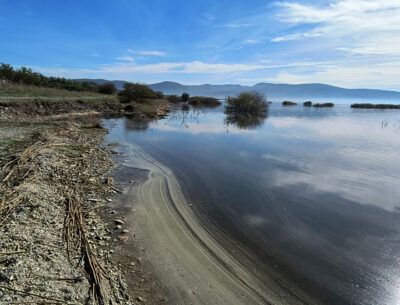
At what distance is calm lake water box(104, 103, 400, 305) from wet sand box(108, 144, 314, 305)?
1.79 feet

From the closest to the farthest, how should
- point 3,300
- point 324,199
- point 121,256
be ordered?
point 3,300, point 121,256, point 324,199

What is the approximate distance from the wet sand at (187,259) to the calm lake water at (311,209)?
547mm

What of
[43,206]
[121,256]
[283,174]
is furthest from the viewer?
[283,174]

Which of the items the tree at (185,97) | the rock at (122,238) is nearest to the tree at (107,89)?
the tree at (185,97)

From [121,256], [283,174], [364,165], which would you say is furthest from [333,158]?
[121,256]

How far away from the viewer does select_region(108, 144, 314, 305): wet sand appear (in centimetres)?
371

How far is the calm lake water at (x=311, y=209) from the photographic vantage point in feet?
14.3

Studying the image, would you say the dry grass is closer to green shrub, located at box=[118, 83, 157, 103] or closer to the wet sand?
the wet sand

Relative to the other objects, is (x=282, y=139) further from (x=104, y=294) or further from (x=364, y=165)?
(x=104, y=294)

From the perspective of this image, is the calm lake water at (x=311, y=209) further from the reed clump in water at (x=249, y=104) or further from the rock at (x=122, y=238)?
the reed clump in water at (x=249, y=104)

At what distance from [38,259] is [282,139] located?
17.5 m

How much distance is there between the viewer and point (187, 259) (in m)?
4.45

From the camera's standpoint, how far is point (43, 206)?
204 inches

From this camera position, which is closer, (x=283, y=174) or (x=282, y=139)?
(x=283, y=174)
